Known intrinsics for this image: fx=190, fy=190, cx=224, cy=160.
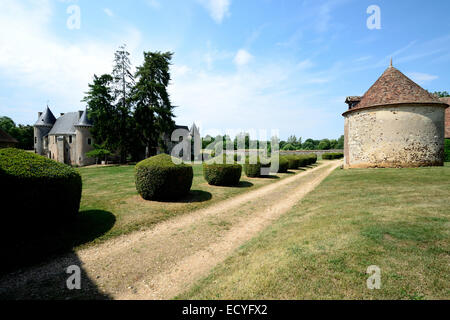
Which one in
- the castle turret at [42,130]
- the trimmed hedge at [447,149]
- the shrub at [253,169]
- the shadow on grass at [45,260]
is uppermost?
the castle turret at [42,130]

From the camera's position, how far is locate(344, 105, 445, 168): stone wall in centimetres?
1364

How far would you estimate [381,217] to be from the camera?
4.73 metres

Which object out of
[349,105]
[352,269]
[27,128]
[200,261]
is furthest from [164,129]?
[27,128]

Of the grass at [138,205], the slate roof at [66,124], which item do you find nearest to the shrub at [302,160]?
the grass at [138,205]

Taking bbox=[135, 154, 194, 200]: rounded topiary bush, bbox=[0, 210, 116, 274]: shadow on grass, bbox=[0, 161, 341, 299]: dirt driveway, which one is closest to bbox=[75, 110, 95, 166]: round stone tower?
bbox=[135, 154, 194, 200]: rounded topiary bush

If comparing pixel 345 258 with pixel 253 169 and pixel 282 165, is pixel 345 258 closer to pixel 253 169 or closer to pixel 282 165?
pixel 253 169

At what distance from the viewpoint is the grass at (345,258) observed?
2.56 m

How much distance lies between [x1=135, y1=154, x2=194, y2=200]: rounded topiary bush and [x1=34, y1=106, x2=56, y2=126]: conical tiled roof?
40831 millimetres

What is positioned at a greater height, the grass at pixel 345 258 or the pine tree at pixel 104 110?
the pine tree at pixel 104 110

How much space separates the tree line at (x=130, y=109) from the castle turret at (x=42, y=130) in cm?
1613

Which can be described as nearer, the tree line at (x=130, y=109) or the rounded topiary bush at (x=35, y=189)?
the rounded topiary bush at (x=35, y=189)

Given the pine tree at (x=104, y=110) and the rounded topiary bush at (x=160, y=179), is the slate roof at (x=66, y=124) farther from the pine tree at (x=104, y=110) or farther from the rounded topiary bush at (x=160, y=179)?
the rounded topiary bush at (x=160, y=179)

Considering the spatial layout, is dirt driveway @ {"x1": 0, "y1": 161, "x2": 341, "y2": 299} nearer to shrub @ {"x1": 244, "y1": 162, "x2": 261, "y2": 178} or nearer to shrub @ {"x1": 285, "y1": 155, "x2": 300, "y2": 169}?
shrub @ {"x1": 244, "y1": 162, "x2": 261, "y2": 178}

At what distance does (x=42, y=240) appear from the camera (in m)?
4.36
